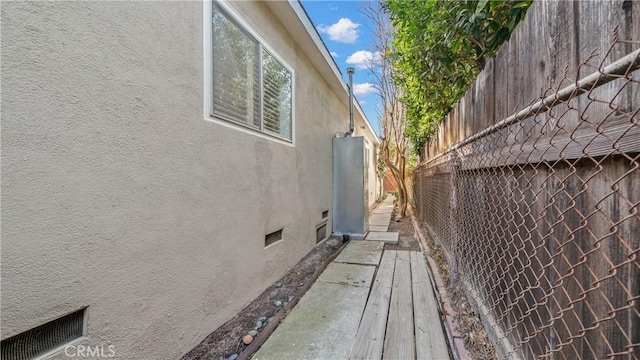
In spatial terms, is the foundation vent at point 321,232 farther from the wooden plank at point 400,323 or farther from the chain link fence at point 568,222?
the chain link fence at point 568,222

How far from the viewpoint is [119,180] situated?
1383mm

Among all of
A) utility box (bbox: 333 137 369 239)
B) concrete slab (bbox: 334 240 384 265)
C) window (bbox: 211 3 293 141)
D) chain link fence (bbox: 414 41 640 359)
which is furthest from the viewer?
utility box (bbox: 333 137 369 239)

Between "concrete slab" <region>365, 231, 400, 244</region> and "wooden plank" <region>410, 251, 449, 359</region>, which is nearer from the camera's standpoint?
"wooden plank" <region>410, 251, 449, 359</region>

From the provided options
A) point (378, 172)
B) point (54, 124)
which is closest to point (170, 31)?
point (54, 124)

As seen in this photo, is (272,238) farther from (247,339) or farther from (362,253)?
(362,253)

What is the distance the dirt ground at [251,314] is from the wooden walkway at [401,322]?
0.90 meters

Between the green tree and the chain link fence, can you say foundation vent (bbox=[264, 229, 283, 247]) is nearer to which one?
the chain link fence

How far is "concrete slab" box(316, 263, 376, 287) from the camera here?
10.2 feet

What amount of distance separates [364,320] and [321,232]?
2741mm

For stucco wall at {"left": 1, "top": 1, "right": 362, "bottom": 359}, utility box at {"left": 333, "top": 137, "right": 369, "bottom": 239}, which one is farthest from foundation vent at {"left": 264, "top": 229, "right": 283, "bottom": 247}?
utility box at {"left": 333, "top": 137, "right": 369, "bottom": 239}

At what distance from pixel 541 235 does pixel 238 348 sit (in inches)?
83.9

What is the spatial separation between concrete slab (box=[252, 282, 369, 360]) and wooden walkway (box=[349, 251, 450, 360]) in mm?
106

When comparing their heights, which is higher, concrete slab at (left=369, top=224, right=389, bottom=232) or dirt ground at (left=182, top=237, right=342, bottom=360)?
concrete slab at (left=369, top=224, right=389, bottom=232)

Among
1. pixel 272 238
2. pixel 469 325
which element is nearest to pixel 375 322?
pixel 469 325
